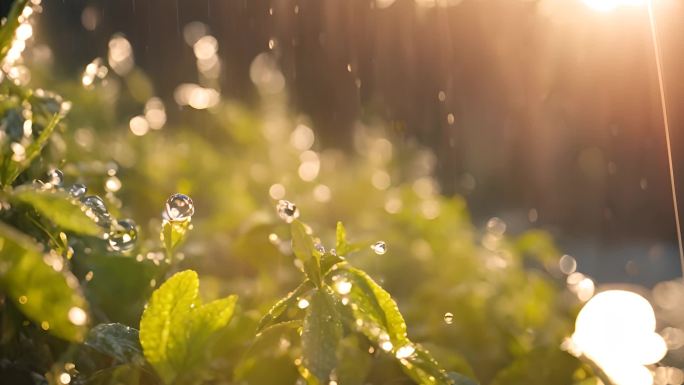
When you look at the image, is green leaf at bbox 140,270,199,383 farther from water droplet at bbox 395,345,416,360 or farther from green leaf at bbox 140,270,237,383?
water droplet at bbox 395,345,416,360

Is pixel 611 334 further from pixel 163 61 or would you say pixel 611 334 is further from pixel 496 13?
pixel 496 13

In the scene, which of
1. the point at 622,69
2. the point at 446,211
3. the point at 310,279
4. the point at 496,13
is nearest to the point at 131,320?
the point at 310,279

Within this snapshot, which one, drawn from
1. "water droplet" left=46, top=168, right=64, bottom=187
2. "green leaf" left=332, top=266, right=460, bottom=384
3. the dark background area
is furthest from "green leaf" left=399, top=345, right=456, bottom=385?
the dark background area

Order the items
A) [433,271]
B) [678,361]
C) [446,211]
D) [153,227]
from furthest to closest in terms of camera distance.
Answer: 1. [446,211]
2. [678,361]
3. [433,271]
4. [153,227]

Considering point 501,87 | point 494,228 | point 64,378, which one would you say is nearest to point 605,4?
point 501,87

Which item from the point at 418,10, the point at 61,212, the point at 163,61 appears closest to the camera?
the point at 61,212
